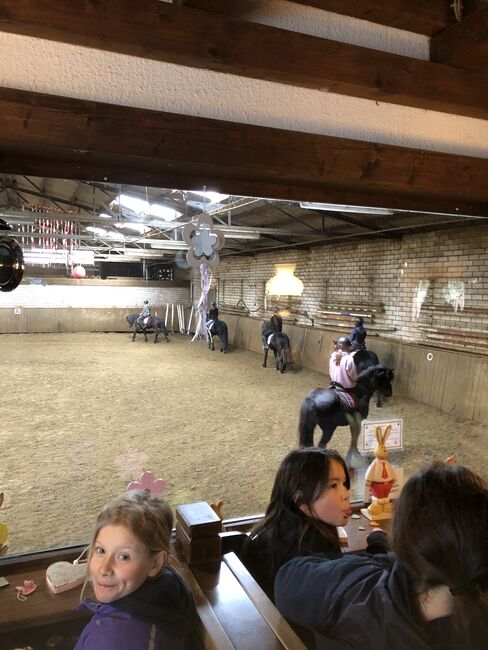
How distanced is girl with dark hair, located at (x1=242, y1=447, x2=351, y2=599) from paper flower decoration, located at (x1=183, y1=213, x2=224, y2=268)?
1250 mm

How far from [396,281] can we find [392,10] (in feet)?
17.9

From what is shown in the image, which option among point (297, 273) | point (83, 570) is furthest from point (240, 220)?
point (83, 570)

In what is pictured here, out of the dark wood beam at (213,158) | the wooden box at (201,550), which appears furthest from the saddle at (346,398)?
the wooden box at (201,550)

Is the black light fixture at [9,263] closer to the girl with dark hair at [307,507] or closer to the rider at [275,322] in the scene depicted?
the girl with dark hair at [307,507]

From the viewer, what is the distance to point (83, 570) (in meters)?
1.56

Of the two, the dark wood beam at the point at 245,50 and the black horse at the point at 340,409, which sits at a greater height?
the dark wood beam at the point at 245,50

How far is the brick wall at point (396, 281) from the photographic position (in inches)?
234

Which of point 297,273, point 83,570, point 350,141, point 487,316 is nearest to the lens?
A: point 83,570

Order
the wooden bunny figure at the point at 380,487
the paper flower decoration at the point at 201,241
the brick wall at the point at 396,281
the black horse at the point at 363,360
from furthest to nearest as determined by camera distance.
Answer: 1. the brick wall at the point at 396,281
2. the black horse at the point at 363,360
3. the paper flower decoration at the point at 201,241
4. the wooden bunny figure at the point at 380,487

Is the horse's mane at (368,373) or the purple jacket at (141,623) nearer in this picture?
the purple jacket at (141,623)

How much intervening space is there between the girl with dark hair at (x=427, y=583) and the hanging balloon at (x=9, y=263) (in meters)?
2.42

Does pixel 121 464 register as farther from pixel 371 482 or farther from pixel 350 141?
pixel 350 141

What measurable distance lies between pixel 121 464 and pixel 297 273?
17.9 feet

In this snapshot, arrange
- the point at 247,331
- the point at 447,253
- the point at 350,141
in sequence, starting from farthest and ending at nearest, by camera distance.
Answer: the point at 247,331
the point at 447,253
the point at 350,141
